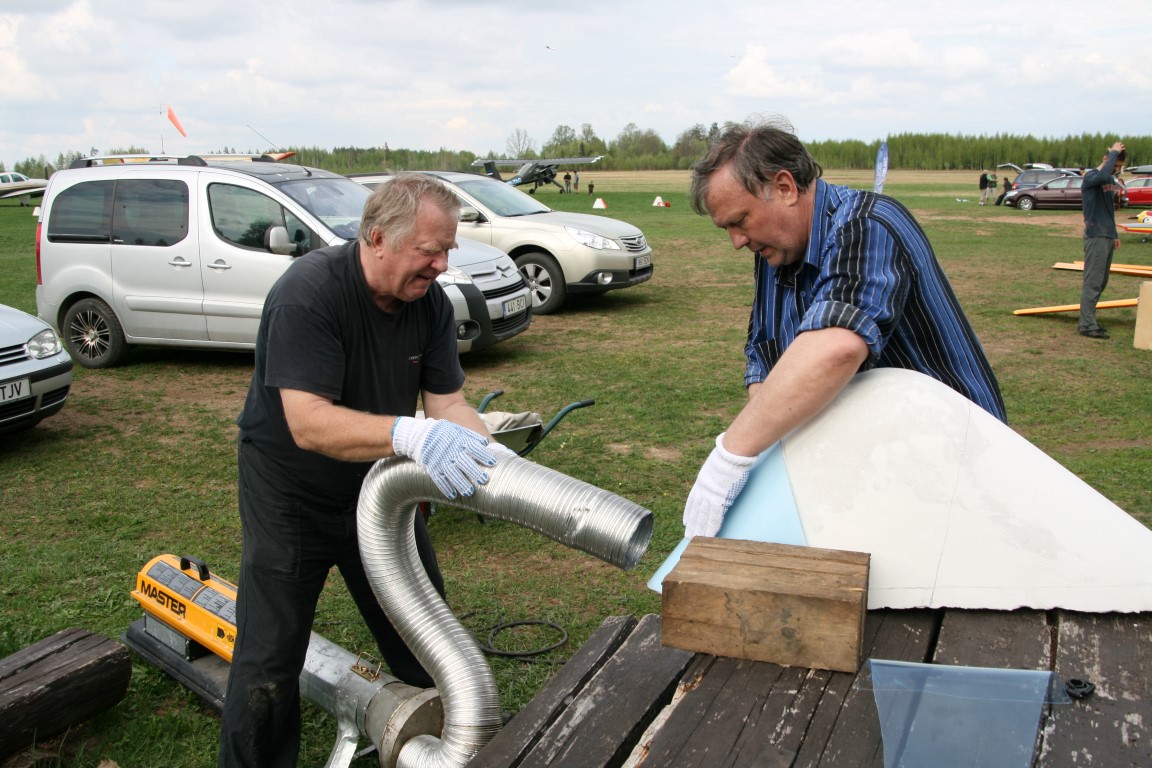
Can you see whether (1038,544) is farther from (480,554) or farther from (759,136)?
(480,554)

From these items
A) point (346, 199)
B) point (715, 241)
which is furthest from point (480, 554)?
point (715, 241)

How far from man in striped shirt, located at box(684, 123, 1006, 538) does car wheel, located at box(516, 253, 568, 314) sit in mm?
9150

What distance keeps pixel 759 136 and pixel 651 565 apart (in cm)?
→ 284

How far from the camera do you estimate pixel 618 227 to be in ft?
40.4

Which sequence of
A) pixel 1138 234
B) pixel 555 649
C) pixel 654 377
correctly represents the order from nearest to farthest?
pixel 555 649
pixel 654 377
pixel 1138 234

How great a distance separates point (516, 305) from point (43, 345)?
13.4 feet

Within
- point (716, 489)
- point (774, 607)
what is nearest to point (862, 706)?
point (774, 607)

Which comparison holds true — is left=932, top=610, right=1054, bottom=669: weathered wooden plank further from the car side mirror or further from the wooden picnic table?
the car side mirror

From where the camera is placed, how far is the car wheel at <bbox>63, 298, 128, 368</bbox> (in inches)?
356

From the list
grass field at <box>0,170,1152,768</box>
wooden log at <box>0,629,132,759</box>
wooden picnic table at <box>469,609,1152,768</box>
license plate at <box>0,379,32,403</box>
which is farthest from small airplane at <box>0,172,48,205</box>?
wooden picnic table at <box>469,609,1152,768</box>

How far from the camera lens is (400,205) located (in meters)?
2.54

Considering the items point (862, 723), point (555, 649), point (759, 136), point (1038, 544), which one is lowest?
point (555, 649)

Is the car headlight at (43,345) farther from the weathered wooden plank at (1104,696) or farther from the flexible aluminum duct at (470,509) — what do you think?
the weathered wooden plank at (1104,696)

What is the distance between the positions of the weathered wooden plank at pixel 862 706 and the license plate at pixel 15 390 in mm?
6002
